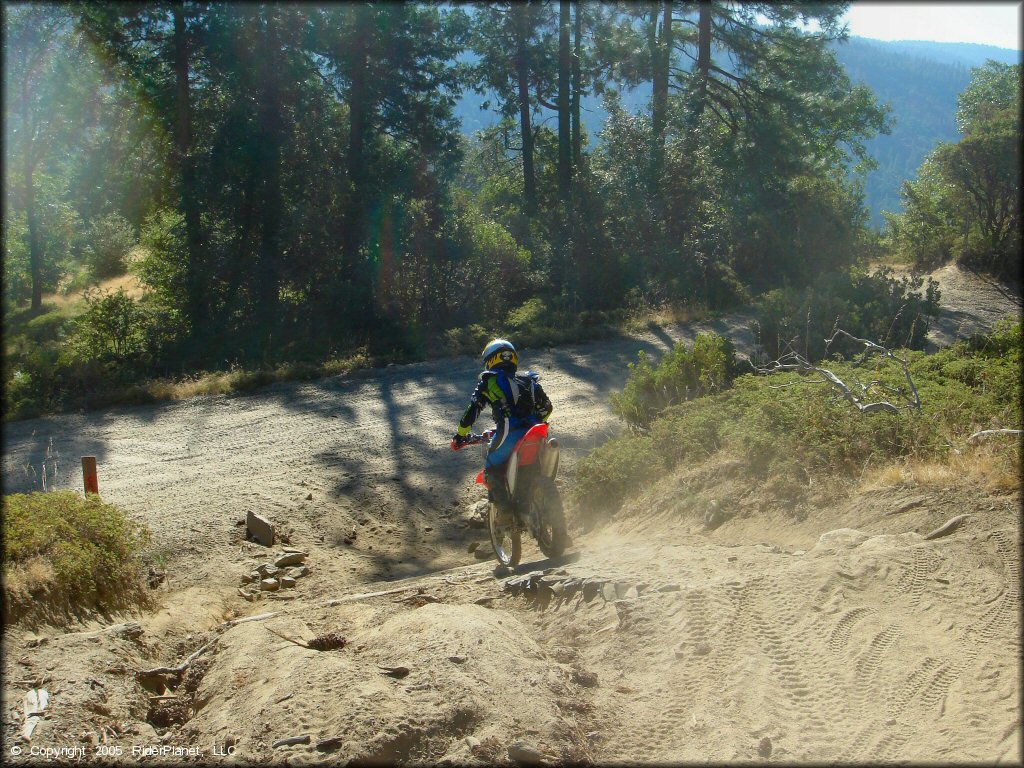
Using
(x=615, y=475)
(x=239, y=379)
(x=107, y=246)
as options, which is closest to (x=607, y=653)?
(x=615, y=475)

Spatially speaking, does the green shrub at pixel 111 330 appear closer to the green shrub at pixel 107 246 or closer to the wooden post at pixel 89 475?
the wooden post at pixel 89 475

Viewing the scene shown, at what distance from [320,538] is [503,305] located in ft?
46.2

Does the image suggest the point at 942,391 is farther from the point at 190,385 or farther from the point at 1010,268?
the point at 1010,268

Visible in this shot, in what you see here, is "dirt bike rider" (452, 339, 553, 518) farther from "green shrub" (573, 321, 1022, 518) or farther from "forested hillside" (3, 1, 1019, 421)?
"forested hillside" (3, 1, 1019, 421)

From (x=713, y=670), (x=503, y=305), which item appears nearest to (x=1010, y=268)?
(x=503, y=305)

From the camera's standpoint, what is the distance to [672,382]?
1056 cm

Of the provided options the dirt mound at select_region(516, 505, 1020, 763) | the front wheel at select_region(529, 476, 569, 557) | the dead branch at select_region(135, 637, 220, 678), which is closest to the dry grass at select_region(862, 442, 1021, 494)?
the dirt mound at select_region(516, 505, 1020, 763)

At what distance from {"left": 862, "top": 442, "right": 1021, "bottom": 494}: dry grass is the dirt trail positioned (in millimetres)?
143

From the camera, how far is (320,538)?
343 inches

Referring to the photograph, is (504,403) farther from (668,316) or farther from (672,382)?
(668,316)

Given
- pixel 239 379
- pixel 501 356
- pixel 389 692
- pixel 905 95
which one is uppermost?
pixel 905 95

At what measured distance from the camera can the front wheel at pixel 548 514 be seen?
22.7 ft

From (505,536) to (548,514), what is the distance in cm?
68

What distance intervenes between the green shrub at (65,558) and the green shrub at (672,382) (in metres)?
5.70
